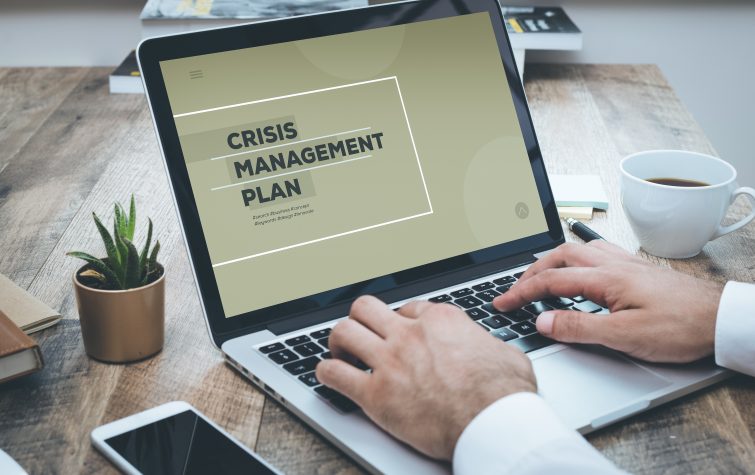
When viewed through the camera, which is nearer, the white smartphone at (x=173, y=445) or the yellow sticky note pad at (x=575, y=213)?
the white smartphone at (x=173, y=445)

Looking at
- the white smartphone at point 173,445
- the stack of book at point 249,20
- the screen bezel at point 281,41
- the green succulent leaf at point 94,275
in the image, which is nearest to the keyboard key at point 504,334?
the screen bezel at point 281,41

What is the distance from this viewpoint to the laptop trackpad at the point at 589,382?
25.7 inches

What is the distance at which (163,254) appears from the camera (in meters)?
0.98

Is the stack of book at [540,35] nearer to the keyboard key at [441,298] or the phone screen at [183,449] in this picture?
the keyboard key at [441,298]

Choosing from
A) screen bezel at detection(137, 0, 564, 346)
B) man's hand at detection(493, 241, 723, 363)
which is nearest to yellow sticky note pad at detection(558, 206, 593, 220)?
screen bezel at detection(137, 0, 564, 346)

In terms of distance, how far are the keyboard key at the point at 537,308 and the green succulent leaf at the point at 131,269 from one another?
15.0 inches

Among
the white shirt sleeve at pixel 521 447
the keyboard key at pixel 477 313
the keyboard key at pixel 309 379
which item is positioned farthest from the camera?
the keyboard key at pixel 477 313

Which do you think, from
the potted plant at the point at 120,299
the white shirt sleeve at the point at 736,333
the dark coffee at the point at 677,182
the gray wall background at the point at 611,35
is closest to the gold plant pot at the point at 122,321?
the potted plant at the point at 120,299

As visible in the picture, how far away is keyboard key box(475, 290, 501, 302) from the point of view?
82cm

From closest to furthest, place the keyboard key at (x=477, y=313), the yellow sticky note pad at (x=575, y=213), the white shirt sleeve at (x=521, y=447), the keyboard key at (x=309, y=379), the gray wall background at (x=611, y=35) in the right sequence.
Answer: the white shirt sleeve at (x=521, y=447) < the keyboard key at (x=309, y=379) < the keyboard key at (x=477, y=313) < the yellow sticky note pad at (x=575, y=213) < the gray wall background at (x=611, y=35)

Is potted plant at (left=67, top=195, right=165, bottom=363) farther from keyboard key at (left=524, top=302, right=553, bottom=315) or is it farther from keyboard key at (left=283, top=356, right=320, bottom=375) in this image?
keyboard key at (left=524, top=302, right=553, bottom=315)

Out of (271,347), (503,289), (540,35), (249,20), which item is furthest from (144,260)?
(540,35)

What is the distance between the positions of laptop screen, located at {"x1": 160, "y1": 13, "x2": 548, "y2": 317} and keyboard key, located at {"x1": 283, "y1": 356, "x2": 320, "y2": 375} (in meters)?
0.08

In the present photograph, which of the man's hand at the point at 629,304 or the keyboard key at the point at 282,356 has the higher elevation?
the keyboard key at the point at 282,356
